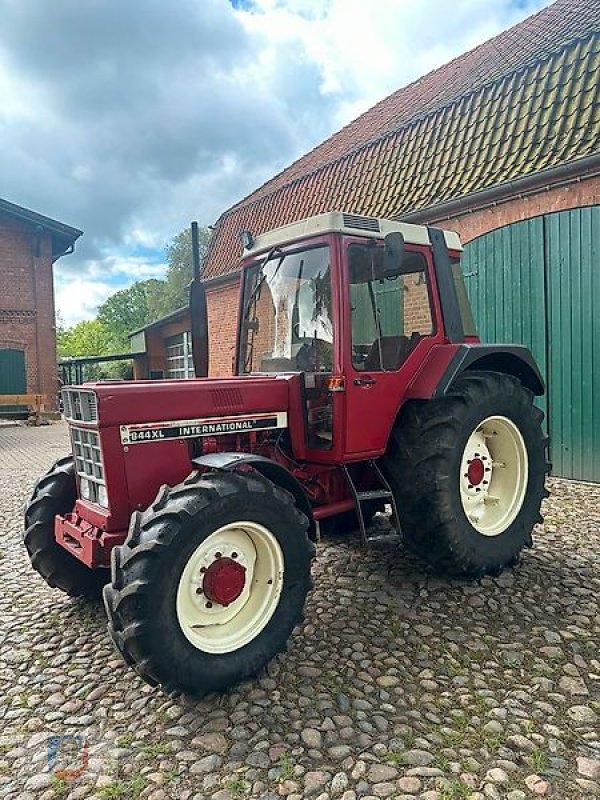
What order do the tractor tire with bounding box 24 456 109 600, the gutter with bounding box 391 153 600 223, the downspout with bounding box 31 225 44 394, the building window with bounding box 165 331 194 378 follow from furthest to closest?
the downspout with bounding box 31 225 44 394, the building window with bounding box 165 331 194 378, the gutter with bounding box 391 153 600 223, the tractor tire with bounding box 24 456 109 600

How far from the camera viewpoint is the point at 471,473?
4.25 meters

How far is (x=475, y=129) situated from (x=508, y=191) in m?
1.54

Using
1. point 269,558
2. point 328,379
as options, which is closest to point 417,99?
point 328,379

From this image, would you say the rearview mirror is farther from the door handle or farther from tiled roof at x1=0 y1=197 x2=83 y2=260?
tiled roof at x1=0 y1=197 x2=83 y2=260

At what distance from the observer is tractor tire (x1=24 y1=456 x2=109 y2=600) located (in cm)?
383

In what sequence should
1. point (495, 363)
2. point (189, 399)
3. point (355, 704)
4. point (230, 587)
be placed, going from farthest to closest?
1. point (495, 363)
2. point (189, 399)
3. point (230, 587)
4. point (355, 704)

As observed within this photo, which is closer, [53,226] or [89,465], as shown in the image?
[89,465]

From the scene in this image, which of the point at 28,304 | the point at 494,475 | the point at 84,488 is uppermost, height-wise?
the point at 28,304

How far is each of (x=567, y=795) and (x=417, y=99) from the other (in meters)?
12.1

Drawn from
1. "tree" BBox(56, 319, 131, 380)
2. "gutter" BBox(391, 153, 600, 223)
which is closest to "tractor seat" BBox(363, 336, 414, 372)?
"gutter" BBox(391, 153, 600, 223)

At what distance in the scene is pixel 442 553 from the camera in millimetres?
3902

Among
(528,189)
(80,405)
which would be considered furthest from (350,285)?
(528,189)

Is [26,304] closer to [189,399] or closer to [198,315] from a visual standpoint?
[198,315]

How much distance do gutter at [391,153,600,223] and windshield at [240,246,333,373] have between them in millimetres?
4304
